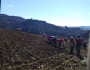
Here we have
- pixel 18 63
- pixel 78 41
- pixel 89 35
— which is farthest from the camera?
pixel 89 35

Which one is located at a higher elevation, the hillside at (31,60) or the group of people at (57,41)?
the group of people at (57,41)

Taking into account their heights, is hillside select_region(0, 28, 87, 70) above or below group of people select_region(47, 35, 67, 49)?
below

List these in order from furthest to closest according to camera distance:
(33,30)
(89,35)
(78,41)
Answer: (33,30)
(89,35)
(78,41)

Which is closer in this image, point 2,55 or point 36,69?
point 36,69

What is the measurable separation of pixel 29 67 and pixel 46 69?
4.57 feet

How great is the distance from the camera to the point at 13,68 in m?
6.42

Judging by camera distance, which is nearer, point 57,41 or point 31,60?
point 31,60

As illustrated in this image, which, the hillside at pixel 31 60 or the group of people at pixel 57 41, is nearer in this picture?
the hillside at pixel 31 60

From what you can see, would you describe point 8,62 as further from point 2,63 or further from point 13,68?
point 13,68

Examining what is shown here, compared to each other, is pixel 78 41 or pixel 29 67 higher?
pixel 78 41

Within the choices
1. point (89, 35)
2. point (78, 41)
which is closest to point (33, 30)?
point (89, 35)

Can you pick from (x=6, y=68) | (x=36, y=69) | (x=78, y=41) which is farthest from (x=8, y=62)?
(x=78, y=41)

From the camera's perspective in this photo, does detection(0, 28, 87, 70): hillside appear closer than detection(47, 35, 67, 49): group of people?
Yes

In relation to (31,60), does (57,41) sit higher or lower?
higher
